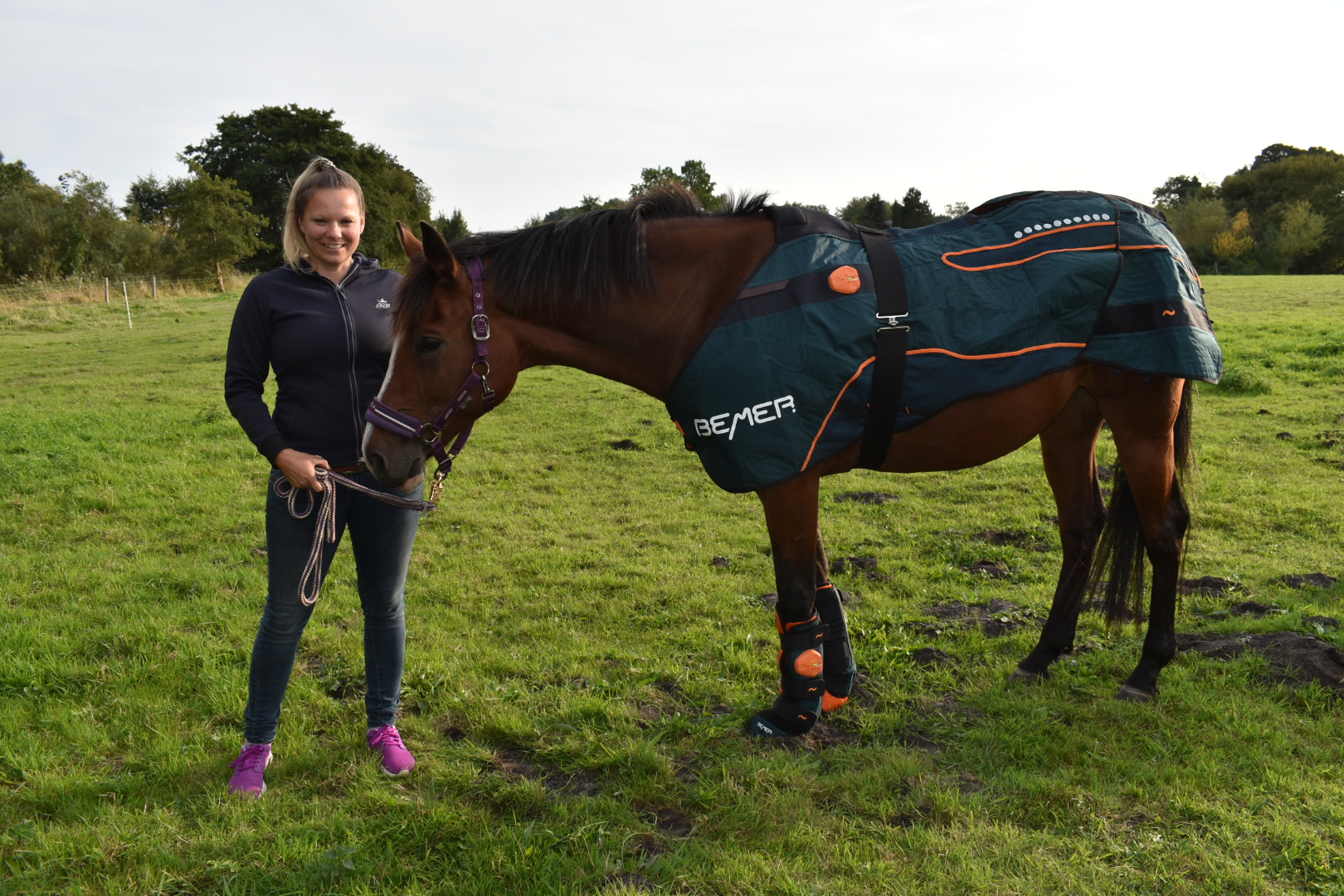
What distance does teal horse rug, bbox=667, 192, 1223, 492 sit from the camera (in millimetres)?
2799

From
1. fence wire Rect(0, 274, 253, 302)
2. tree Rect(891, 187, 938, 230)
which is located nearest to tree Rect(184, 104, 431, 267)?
fence wire Rect(0, 274, 253, 302)

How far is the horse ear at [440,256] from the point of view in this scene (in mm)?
2420

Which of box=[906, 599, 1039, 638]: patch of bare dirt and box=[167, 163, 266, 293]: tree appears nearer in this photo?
box=[906, 599, 1039, 638]: patch of bare dirt

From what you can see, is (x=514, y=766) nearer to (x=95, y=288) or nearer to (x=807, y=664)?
(x=807, y=664)

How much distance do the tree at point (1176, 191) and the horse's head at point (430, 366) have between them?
63.1m

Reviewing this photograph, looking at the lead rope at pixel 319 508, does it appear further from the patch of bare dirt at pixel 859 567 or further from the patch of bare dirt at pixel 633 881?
the patch of bare dirt at pixel 859 567

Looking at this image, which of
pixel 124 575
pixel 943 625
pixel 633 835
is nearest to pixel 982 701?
pixel 943 625

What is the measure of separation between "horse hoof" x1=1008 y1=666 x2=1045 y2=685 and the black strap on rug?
1457 millimetres

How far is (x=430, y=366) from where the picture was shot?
266cm

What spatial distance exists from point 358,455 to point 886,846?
2.31 meters

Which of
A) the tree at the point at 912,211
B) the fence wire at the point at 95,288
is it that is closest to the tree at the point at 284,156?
the fence wire at the point at 95,288

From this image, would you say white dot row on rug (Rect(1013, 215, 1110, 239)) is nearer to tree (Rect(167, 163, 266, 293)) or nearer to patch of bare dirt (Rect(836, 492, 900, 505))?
patch of bare dirt (Rect(836, 492, 900, 505))

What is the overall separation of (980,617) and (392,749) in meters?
3.13

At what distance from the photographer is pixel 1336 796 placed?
263cm
